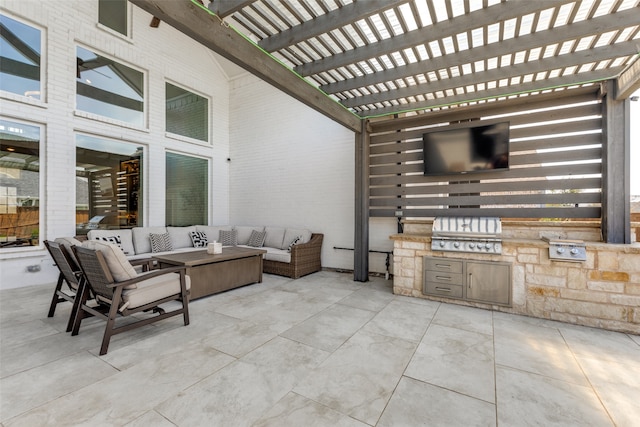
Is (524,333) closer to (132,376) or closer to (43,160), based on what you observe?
(132,376)

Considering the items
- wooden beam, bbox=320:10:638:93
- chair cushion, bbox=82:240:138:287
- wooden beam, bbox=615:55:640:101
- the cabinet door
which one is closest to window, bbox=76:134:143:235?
chair cushion, bbox=82:240:138:287

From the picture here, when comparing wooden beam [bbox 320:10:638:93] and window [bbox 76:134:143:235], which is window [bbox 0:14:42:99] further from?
wooden beam [bbox 320:10:638:93]

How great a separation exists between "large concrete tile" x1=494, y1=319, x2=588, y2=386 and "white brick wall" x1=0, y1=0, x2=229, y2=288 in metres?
6.43

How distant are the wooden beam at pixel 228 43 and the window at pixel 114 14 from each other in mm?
4656

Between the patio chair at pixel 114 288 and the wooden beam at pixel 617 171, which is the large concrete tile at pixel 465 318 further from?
the patio chair at pixel 114 288

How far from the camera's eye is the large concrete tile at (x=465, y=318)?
9.83ft

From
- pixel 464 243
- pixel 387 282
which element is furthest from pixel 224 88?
pixel 464 243

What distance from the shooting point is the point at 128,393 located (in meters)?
1.85

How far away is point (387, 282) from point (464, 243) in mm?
1594

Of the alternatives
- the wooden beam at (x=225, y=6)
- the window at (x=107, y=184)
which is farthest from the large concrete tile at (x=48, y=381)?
the window at (x=107, y=184)

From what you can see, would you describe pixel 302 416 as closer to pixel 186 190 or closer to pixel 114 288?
pixel 114 288

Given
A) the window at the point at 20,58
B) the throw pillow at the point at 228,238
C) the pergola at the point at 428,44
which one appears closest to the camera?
the pergola at the point at 428,44

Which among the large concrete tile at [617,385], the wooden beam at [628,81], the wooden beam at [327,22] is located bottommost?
the large concrete tile at [617,385]

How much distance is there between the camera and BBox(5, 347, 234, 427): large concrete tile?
5.30ft
